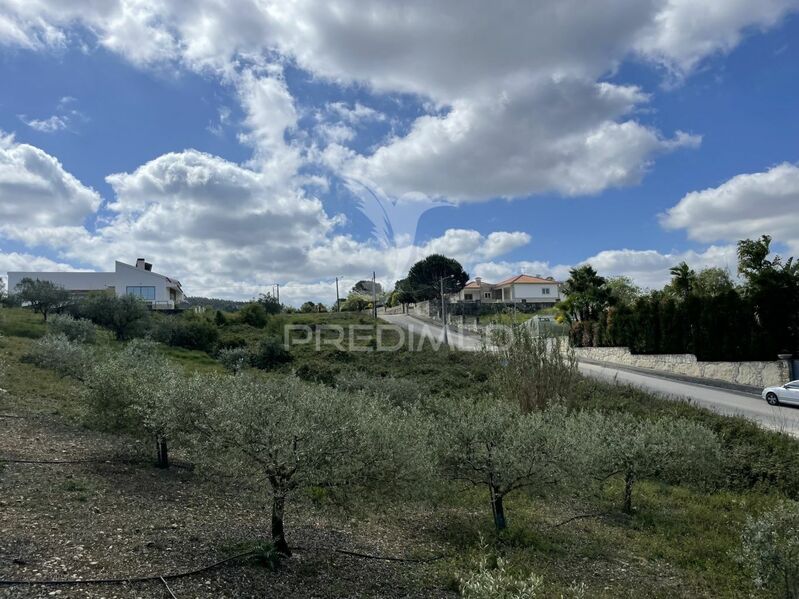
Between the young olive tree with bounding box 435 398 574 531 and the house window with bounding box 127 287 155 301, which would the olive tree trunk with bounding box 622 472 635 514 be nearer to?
the young olive tree with bounding box 435 398 574 531

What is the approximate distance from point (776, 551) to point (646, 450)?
4.08 meters

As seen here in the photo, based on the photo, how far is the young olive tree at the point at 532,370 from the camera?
13.8m

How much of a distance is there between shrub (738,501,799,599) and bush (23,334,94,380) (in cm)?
1551

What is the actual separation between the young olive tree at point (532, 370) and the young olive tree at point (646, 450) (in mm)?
3562

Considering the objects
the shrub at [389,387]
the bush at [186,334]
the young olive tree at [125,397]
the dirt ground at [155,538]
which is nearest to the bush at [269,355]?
the bush at [186,334]

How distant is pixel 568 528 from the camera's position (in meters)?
8.36

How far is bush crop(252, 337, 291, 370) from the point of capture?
25.9 metres

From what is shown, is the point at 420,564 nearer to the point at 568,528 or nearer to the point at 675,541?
the point at 568,528

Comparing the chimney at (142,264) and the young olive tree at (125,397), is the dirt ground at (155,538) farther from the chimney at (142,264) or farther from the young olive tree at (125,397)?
the chimney at (142,264)

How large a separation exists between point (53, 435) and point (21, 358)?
368 inches

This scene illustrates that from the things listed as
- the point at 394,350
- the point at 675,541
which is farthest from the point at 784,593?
the point at 394,350

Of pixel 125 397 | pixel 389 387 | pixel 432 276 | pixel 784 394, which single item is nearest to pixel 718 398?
pixel 784 394

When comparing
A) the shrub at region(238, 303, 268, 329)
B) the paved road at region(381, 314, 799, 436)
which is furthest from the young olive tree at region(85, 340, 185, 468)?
the shrub at region(238, 303, 268, 329)

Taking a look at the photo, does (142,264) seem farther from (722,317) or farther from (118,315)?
(722,317)
